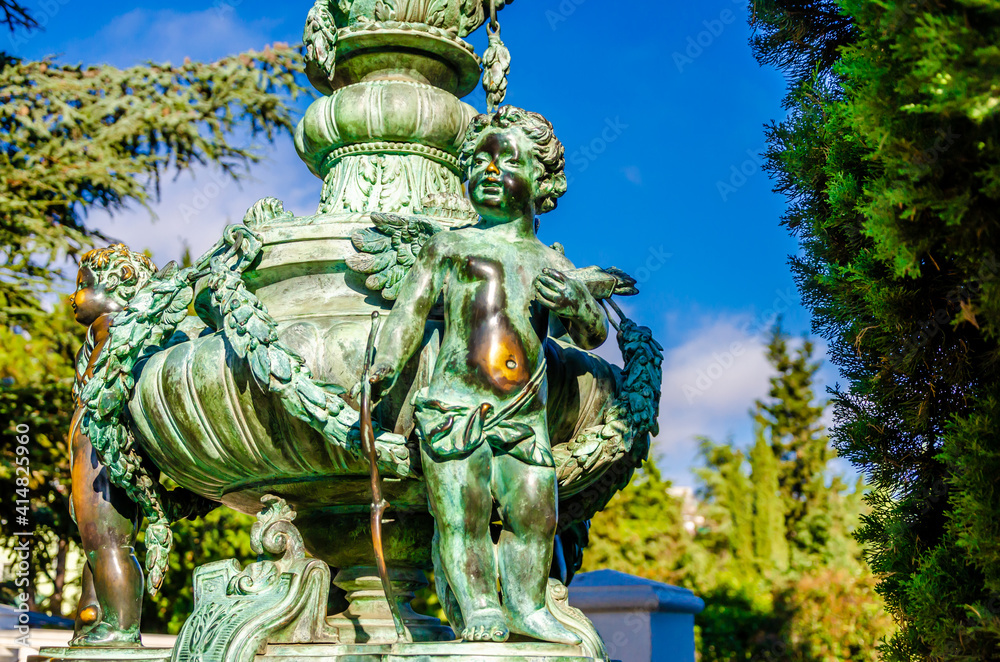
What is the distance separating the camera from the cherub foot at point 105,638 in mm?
3411

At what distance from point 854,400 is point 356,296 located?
72.2 inches

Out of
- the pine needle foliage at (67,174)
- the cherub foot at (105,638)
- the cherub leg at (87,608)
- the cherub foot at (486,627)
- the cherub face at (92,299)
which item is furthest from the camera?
the pine needle foliage at (67,174)

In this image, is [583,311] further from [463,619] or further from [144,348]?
[144,348]

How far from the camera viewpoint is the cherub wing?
3.25 metres

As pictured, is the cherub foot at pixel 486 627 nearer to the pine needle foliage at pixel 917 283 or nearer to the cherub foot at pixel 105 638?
the pine needle foliage at pixel 917 283

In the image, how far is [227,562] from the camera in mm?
3158

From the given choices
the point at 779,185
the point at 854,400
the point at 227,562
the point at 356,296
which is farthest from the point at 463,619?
the point at 779,185

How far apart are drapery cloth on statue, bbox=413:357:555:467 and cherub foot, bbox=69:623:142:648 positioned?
4.72 ft

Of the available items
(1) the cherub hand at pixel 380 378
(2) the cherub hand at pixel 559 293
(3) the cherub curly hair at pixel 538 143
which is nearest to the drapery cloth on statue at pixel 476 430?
(1) the cherub hand at pixel 380 378

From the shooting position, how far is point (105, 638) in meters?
3.45

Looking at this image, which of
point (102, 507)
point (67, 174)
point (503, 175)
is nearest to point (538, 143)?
point (503, 175)

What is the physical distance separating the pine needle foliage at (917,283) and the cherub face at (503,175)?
94cm

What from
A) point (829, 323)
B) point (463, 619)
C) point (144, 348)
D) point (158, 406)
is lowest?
point (463, 619)

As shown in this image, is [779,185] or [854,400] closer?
[854,400]
